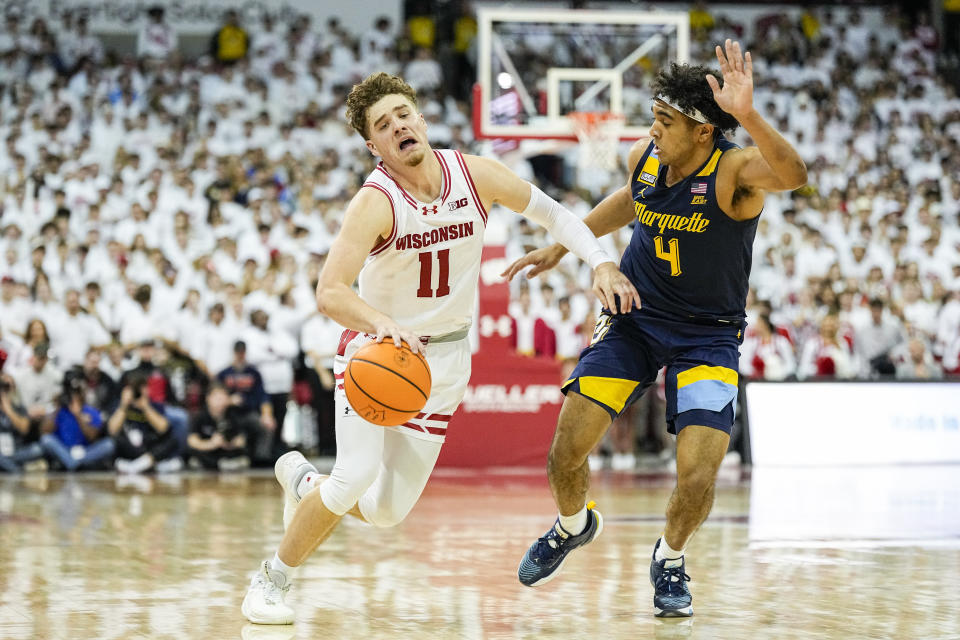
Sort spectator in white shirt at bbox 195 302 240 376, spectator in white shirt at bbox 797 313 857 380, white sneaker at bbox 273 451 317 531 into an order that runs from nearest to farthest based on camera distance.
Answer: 1. white sneaker at bbox 273 451 317 531
2. spectator in white shirt at bbox 195 302 240 376
3. spectator in white shirt at bbox 797 313 857 380

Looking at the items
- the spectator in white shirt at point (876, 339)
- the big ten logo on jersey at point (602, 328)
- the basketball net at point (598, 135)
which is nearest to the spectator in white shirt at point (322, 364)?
the basketball net at point (598, 135)

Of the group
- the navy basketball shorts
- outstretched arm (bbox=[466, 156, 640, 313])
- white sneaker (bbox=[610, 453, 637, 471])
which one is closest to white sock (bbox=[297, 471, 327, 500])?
the navy basketball shorts

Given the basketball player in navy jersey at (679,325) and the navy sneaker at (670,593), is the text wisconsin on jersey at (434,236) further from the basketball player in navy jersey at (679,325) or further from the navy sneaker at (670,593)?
the navy sneaker at (670,593)

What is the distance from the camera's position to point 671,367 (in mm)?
5535

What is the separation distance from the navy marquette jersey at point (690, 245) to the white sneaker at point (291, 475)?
1.69 m

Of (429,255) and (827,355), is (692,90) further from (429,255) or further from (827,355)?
(827,355)

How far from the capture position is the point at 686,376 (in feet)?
17.7

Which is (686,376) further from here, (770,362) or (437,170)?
(770,362)

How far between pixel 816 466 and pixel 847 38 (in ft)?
41.5

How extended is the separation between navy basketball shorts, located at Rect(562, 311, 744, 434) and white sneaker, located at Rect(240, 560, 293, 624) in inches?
59.4

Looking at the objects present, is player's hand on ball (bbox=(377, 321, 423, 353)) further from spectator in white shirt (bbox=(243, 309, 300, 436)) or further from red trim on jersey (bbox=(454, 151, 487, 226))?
spectator in white shirt (bbox=(243, 309, 300, 436))

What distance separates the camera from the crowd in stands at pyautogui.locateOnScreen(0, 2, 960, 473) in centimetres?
1313

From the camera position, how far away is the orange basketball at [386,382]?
4516 mm

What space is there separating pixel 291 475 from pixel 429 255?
4.05ft
